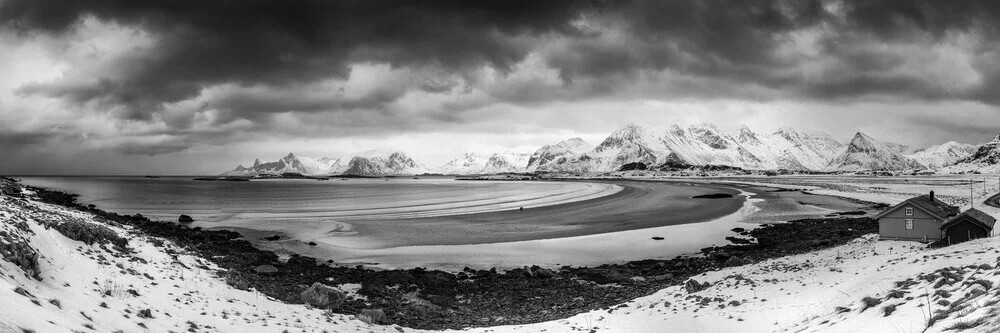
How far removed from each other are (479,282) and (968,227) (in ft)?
85.5

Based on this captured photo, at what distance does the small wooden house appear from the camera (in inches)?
1106

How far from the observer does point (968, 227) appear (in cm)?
2528

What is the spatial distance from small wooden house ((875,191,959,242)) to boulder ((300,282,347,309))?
103 ft

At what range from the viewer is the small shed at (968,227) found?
24.6 metres

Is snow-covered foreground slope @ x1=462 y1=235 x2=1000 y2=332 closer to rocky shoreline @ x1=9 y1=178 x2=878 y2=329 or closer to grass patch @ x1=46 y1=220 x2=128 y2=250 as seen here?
rocky shoreline @ x1=9 y1=178 x2=878 y2=329

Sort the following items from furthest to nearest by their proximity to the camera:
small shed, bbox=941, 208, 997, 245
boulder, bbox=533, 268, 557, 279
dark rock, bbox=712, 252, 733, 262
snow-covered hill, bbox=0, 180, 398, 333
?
dark rock, bbox=712, 252, 733, 262, boulder, bbox=533, 268, 557, 279, small shed, bbox=941, 208, 997, 245, snow-covered hill, bbox=0, 180, 398, 333

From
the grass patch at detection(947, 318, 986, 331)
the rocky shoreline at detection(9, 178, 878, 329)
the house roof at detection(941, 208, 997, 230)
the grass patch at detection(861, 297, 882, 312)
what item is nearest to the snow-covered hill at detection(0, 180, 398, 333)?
the rocky shoreline at detection(9, 178, 878, 329)

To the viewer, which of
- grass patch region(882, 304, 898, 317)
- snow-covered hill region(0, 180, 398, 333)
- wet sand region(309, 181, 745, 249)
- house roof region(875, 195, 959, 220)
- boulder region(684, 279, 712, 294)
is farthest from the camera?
wet sand region(309, 181, 745, 249)

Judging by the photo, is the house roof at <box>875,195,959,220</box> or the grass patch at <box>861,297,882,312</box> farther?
the house roof at <box>875,195,959,220</box>

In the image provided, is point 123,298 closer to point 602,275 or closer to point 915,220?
point 602,275

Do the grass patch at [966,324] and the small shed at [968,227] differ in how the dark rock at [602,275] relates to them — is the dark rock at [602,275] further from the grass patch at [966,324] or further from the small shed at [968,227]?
the small shed at [968,227]

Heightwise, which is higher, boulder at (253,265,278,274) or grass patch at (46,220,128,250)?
grass patch at (46,220,128,250)

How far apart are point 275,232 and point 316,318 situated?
3070 centimetres

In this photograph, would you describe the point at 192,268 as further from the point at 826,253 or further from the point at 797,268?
the point at 826,253
